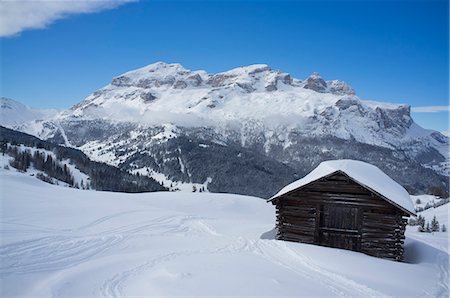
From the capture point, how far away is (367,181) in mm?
20719

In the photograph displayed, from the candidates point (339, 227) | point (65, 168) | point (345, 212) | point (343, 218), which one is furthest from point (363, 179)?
point (65, 168)

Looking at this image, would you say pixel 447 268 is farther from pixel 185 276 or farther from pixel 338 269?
pixel 185 276

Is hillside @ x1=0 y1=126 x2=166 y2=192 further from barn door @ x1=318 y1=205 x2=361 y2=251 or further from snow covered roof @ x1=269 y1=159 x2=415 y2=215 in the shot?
barn door @ x1=318 y1=205 x2=361 y2=251

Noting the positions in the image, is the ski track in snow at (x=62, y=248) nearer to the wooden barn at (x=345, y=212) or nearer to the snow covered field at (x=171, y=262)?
the snow covered field at (x=171, y=262)

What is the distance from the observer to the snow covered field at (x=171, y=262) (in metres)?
12.7

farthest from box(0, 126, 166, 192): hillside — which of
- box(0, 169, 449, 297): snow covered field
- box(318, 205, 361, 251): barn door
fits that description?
box(318, 205, 361, 251): barn door

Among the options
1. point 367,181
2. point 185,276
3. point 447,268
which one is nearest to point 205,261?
point 185,276

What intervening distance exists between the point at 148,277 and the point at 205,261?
3.02 metres

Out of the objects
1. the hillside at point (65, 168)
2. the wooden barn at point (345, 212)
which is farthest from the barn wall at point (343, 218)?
the hillside at point (65, 168)

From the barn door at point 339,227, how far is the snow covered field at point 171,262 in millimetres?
1492

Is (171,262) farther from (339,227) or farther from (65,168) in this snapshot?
(65,168)

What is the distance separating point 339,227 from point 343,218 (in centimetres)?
56

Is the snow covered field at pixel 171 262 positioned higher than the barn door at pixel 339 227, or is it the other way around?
the barn door at pixel 339 227

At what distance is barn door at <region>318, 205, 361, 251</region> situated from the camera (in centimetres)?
2089
